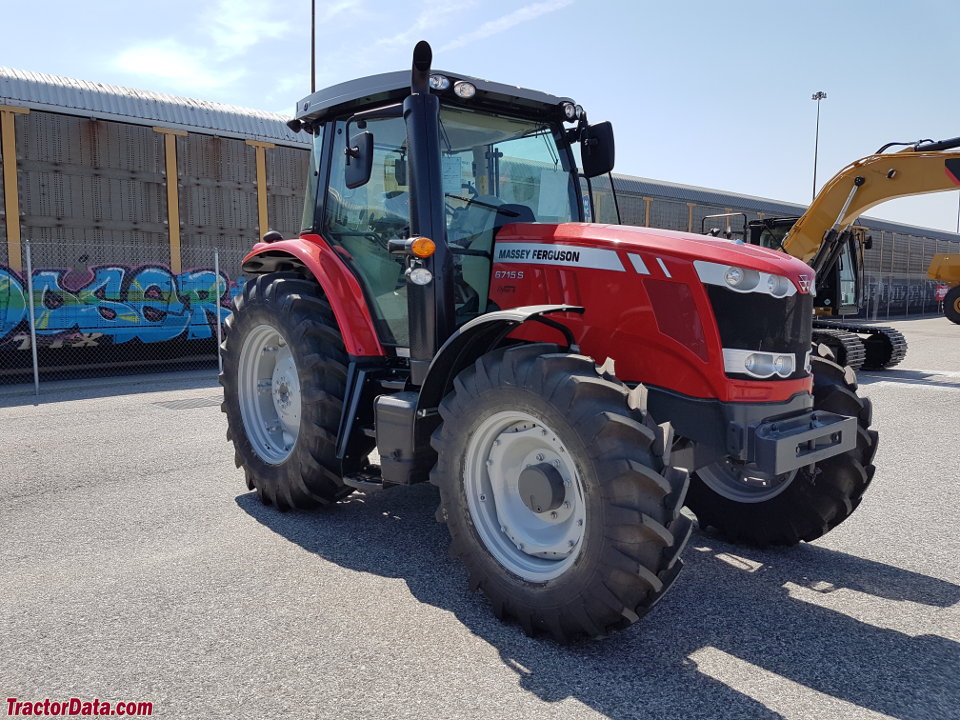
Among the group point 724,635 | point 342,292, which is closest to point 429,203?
point 342,292

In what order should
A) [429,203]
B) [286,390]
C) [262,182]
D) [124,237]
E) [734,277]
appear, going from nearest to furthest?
[734,277]
[429,203]
[286,390]
[124,237]
[262,182]

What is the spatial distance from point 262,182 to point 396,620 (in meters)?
12.1

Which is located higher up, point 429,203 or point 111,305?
point 429,203

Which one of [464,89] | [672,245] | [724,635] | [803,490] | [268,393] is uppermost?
[464,89]

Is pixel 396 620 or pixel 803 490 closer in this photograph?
pixel 396 620

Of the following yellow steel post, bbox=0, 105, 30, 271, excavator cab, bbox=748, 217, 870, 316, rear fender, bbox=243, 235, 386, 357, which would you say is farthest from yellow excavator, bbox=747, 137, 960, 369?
yellow steel post, bbox=0, 105, 30, 271

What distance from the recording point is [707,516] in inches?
184

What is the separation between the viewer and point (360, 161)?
395cm

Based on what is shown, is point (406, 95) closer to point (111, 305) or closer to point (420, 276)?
point (420, 276)

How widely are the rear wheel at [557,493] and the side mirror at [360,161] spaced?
48.6 inches

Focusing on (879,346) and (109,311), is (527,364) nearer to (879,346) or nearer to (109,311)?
(109,311)

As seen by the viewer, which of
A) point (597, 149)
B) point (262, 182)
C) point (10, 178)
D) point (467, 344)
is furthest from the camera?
point (262, 182)

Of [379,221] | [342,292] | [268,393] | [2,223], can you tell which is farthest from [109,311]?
[379,221]

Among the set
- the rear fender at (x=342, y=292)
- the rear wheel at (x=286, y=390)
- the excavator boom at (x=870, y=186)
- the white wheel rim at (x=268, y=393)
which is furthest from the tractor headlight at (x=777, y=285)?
the excavator boom at (x=870, y=186)
